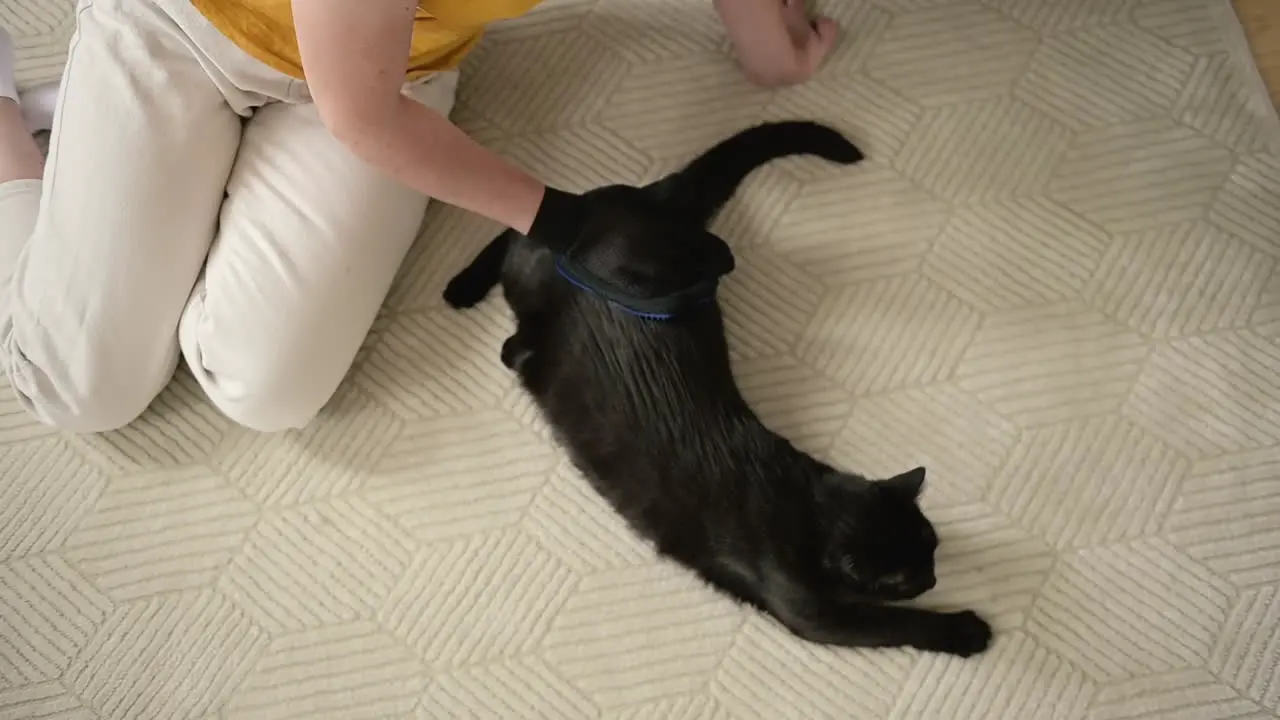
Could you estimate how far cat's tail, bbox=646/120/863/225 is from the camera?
95cm

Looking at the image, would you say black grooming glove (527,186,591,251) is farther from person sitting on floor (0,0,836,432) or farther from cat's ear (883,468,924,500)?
cat's ear (883,468,924,500)

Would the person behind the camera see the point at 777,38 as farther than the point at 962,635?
Yes

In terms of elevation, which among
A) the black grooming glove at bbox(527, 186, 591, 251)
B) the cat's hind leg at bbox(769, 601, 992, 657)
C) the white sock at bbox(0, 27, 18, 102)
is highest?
the black grooming glove at bbox(527, 186, 591, 251)

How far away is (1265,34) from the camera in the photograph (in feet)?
3.59

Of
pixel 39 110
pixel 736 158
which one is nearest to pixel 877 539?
pixel 736 158

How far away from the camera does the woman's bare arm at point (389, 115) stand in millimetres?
651

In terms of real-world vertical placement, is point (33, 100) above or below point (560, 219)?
below

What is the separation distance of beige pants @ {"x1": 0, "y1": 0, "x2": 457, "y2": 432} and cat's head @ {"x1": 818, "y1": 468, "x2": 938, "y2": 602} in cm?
48

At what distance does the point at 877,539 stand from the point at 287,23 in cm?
66

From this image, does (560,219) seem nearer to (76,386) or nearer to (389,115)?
Result: (389,115)

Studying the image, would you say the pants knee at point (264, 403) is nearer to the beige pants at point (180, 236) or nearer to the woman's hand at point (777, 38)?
the beige pants at point (180, 236)

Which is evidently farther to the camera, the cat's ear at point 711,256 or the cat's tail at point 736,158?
the cat's tail at point 736,158

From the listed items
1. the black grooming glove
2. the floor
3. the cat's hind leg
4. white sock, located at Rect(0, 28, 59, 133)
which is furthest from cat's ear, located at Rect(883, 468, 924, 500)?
white sock, located at Rect(0, 28, 59, 133)

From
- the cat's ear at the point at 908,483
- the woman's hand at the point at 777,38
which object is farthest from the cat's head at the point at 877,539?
the woman's hand at the point at 777,38
